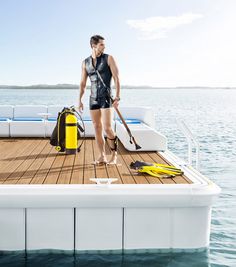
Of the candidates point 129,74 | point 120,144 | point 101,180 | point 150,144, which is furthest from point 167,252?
point 129,74

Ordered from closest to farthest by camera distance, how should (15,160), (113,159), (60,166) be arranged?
(60,166) < (113,159) < (15,160)

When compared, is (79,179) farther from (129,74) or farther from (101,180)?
(129,74)

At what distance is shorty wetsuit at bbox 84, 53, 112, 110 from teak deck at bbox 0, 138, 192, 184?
2.19 ft

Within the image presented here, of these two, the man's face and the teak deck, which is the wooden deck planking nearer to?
the teak deck

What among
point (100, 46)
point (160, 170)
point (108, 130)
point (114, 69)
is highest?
point (100, 46)

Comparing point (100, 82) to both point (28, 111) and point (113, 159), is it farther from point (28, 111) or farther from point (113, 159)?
point (28, 111)

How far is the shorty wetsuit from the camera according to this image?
5.68m

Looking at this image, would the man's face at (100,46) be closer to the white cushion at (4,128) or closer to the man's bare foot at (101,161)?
the man's bare foot at (101,161)

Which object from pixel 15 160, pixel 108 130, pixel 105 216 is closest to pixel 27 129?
pixel 15 160

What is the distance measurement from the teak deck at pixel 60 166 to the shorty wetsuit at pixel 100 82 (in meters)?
0.67

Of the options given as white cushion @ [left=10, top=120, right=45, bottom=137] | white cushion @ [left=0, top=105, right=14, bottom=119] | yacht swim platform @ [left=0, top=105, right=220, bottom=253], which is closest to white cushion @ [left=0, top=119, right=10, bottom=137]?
white cushion @ [left=10, top=120, right=45, bottom=137]

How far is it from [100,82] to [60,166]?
97cm

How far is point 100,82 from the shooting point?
5.74 metres

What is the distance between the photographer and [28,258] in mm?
4453
